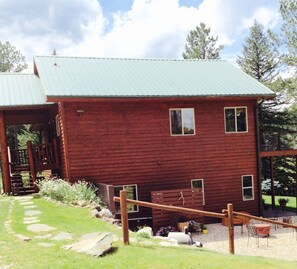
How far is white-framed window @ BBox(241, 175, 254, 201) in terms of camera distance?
16.7 metres

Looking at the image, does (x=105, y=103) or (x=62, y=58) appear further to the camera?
(x=62, y=58)

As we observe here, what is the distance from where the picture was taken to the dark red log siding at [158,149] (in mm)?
14375

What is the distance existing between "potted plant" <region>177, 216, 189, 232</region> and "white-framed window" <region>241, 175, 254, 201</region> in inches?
147

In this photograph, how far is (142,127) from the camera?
15.1 meters

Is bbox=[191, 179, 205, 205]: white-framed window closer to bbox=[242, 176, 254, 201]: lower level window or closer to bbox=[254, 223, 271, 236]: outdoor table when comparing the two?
bbox=[242, 176, 254, 201]: lower level window

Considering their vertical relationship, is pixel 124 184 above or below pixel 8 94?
below

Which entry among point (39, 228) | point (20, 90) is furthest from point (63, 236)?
point (20, 90)

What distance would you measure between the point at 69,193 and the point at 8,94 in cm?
632

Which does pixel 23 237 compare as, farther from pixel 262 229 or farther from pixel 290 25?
pixel 290 25

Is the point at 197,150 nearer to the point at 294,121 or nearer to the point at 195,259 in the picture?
the point at 195,259

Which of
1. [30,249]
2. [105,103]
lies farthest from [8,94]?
[30,249]

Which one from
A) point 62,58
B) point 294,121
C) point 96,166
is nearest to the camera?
point 96,166

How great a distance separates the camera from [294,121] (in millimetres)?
29406

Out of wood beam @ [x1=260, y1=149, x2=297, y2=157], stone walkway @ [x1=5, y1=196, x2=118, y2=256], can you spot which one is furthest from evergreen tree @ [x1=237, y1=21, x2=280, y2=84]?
stone walkway @ [x1=5, y1=196, x2=118, y2=256]
